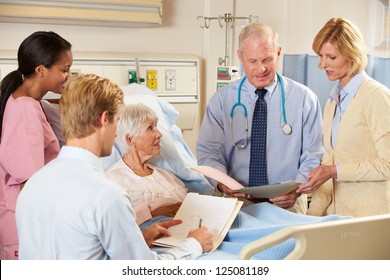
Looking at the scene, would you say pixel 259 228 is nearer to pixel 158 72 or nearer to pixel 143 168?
pixel 143 168

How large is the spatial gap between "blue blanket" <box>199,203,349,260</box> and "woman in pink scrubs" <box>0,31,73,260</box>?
0.77m

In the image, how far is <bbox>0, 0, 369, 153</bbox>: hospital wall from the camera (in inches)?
144

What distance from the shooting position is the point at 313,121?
8.46ft

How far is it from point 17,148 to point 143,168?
1.79ft

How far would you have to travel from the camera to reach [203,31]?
402cm

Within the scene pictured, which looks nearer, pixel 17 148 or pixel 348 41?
pixel 17 148

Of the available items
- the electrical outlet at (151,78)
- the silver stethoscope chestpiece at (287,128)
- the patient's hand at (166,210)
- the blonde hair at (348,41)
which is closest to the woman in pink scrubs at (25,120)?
the patient's hand at (166,210)

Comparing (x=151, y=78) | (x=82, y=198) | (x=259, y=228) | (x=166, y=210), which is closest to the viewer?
(x=82, y=198)

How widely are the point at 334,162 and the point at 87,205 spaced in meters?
1.39

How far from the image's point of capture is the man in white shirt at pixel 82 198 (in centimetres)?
145

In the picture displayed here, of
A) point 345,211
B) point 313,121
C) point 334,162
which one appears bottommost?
point 345,211

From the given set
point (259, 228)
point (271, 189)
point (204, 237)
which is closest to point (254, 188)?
point (271, 189)
